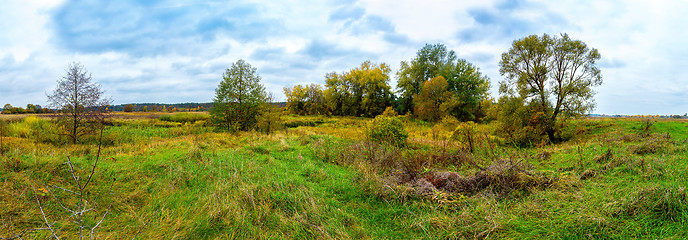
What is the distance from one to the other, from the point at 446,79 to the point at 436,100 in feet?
17.5

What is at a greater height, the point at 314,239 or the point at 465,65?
the point at 465,65

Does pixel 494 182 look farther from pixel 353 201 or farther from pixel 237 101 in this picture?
pixel 237 101

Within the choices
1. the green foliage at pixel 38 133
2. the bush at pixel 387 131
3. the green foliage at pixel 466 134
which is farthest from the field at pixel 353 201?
the green foliage at pixel 38 133

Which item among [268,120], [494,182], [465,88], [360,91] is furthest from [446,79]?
[494,182]

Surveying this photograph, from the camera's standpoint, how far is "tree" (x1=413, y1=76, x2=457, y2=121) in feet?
120

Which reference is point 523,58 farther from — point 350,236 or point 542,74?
point 350,236

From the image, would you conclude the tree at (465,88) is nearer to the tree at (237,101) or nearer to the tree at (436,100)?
the tree at (436,100)

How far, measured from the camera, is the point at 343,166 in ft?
29.3

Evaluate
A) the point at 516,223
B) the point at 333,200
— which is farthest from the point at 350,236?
the point at 516,223

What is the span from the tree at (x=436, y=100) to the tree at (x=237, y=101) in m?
22.1

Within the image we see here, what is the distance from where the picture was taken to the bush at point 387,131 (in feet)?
46.4

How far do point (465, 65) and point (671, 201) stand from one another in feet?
137

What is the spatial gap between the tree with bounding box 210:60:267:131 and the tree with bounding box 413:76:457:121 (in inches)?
868

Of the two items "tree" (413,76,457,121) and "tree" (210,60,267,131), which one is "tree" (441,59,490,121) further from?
"tree" (210,60,267,131)
